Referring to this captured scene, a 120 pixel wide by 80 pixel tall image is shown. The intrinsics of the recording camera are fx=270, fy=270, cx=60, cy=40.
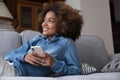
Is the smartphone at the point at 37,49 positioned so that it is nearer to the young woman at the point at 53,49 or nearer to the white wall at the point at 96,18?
the young woman at the point at 53,49

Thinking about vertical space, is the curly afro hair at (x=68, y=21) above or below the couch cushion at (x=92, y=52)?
above

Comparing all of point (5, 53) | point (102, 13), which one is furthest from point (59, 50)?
point (102, 13)

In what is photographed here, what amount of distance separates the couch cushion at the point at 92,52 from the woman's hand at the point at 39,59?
0.66 metres

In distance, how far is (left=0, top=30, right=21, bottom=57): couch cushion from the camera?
1.95 metres

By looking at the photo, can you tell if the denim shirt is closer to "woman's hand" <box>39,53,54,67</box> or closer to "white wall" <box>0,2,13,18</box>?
"woman's hand" <box>39,53,54,67</box>

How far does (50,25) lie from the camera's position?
5.98ft

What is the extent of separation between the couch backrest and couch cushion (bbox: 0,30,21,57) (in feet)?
0.23

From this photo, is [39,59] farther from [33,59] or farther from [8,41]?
[8,41]

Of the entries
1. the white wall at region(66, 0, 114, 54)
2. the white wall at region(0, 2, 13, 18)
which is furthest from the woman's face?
the white wall at region(66, 0, 114, 54)

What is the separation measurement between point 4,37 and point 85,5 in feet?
4.48

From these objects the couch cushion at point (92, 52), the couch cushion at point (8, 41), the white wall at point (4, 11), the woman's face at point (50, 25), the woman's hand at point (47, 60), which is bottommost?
the couch cushion at point (92, 52)

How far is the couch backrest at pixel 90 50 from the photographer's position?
2.11 metres

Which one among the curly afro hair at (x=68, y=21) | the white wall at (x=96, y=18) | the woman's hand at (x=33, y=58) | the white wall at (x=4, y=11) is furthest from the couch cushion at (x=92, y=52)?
the white wall at (x=4, y=11)

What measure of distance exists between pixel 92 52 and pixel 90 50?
0.02 meters
